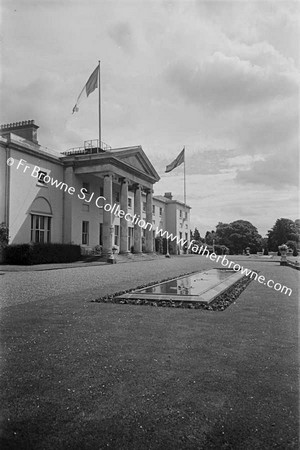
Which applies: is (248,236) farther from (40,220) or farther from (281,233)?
(40,220)

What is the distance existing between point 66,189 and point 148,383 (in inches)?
1301

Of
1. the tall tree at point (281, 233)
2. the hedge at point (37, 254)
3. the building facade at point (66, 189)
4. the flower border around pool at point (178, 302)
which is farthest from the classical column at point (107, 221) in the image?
the tall tree at point (281, 233)

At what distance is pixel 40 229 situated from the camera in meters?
32.6

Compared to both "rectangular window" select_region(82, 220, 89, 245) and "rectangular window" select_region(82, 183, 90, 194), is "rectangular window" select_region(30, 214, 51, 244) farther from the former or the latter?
"rectangular window" select_region(82, 183, 90, 194)

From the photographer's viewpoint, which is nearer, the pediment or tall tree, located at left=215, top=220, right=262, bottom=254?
the pediment

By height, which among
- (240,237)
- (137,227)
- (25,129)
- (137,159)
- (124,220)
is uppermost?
(25,129)

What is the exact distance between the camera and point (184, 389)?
4160 mm

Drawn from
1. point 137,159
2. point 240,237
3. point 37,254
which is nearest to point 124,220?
point 137,159

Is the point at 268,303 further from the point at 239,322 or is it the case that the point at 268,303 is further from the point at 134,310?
the point at 134,310

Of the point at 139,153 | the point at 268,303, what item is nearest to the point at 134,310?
the point at 268,303

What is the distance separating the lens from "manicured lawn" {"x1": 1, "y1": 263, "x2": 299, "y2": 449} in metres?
3.25

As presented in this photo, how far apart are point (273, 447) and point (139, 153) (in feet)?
137

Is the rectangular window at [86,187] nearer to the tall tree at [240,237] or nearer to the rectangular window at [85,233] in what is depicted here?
the rectangular window at [85,233]

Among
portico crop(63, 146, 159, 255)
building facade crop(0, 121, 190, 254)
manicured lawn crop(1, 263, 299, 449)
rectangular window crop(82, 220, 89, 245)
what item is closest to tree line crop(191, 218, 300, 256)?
portico crop(63, 146, 159, 255)
